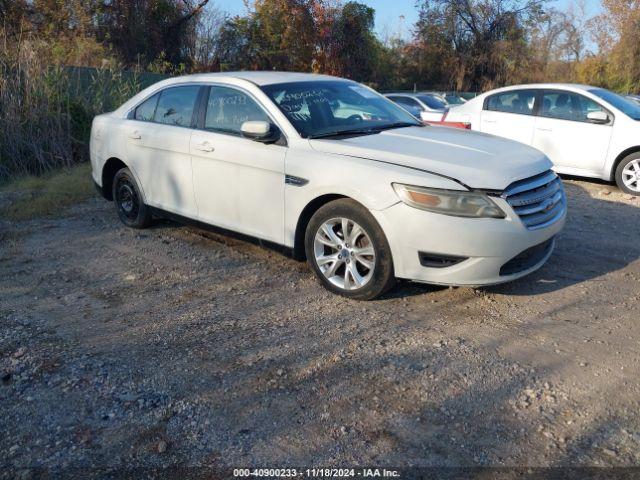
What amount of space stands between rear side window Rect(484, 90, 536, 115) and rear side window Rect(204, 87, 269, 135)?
18.1 feet

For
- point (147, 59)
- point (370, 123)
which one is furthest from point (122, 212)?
point (147, 59)

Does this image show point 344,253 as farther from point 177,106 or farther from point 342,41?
point 342,41

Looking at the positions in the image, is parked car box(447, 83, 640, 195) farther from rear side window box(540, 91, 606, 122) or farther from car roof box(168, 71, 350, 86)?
car roof box(168, 71, 350, 86)

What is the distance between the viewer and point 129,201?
6.55 meters

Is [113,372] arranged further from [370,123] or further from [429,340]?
[370,123]

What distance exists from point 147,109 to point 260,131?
195 centimetres

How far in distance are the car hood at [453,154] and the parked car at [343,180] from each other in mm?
13

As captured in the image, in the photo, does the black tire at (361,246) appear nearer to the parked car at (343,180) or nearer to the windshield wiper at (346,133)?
the parked car at (343,180)

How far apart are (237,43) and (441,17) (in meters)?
15.0

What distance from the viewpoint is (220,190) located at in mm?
5230

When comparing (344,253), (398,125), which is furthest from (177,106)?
(344,253)

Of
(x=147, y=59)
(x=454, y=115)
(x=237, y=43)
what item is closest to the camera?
(x=454, y=115)

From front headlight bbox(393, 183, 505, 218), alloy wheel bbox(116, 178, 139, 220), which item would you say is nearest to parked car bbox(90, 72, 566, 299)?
front headlight bbox(393, 183, 505, 218)

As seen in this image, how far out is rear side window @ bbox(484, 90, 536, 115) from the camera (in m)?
9.14
